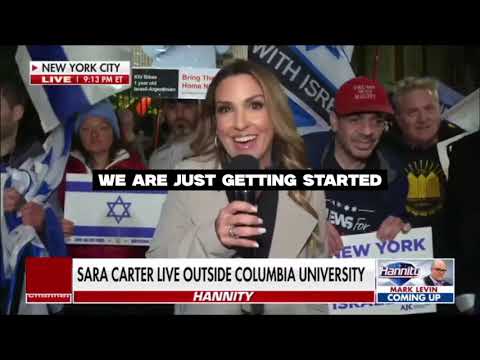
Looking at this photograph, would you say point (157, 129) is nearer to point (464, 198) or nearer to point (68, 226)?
point (68, 226)

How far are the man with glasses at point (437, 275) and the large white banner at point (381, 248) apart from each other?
71 mm

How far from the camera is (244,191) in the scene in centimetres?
607

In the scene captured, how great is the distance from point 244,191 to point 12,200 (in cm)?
143

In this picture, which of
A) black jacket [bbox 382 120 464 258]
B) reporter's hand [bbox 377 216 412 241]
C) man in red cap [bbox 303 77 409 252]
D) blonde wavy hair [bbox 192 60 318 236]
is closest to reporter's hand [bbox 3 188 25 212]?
blonde wavy hair [bbox 192 60 318 236]

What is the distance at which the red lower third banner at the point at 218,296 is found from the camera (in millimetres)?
6098

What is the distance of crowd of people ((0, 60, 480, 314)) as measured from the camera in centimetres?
605

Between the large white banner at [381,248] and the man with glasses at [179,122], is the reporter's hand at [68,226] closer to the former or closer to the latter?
the man with glasses at [179,122]

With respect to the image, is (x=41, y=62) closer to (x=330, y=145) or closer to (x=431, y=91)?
(x=330, y=145)

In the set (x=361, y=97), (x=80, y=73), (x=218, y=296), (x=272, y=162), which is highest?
(x=80, y=73)

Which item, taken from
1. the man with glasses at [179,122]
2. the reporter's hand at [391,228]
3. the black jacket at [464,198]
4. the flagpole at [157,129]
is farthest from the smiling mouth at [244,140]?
the black jacket at [464,198]

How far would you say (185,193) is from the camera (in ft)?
19.9

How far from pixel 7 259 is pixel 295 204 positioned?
5.96 ft

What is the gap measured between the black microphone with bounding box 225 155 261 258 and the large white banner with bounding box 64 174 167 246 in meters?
0.42

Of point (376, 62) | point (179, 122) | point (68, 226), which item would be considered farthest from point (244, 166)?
point (68, 226)
